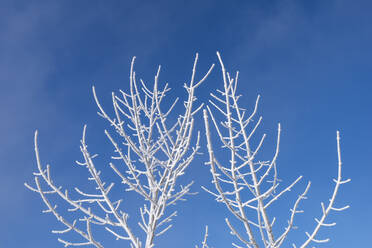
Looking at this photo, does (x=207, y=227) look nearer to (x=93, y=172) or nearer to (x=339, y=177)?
(x=93, y=172)

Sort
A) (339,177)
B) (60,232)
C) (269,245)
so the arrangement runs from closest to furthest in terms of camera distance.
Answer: (339,177), (269,245), (60,232)

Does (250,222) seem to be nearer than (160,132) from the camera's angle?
Yes

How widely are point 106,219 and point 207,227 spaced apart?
3.99ft

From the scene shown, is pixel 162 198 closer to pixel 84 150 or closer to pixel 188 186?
pixel 188 186

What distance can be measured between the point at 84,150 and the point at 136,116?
0.86 m

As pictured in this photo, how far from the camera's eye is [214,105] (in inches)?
176

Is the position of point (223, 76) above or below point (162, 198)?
above

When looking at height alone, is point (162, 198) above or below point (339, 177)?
above

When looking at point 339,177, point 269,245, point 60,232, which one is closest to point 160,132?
point 60,232

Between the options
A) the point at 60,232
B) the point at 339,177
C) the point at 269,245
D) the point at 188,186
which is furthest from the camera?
the point at 188,186

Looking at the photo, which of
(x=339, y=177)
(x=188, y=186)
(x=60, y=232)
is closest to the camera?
(x=339, y=177)

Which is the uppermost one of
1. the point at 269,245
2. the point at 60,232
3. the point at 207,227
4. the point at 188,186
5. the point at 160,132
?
the point at 160,132

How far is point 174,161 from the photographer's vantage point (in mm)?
4152

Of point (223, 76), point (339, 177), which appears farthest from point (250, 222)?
point (223, 76)
